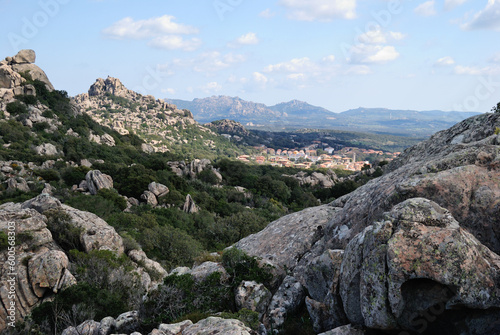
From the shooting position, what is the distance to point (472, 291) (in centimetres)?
498

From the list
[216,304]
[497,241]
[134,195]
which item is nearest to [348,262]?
[497,241]

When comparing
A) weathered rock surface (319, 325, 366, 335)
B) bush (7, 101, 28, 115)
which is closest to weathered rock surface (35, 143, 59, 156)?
bush (7, 101, 28, 115)

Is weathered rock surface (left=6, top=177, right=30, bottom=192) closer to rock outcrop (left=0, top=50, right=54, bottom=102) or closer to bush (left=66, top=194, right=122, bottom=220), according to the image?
bush (left=66, top=194, right=122, bottom=220)

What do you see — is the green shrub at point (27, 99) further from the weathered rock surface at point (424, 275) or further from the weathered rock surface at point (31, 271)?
the weathered rock surface at point (424, 275)

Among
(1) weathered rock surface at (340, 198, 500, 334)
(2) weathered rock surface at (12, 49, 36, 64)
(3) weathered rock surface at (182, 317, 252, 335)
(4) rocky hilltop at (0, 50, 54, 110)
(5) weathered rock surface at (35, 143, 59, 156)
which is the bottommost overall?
(3) weathered rock surface at (182, 317, 252, 335)

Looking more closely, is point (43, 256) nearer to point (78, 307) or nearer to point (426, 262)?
point (78, 307)

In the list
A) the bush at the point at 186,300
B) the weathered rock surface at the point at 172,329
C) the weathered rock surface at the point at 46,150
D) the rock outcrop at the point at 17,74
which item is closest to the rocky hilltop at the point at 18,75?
the rock outcrop at the point at 17,74

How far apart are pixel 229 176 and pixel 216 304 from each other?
167ft

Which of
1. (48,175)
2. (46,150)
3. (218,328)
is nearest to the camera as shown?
(218,328)

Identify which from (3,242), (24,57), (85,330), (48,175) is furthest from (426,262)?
(24,57)

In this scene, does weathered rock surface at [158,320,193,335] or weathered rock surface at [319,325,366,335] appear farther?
weathered rock surface at [158,320,193,335]

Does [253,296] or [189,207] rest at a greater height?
[253,296]

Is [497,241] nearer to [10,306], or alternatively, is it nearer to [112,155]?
[10,306]

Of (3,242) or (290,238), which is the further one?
(3,242)
